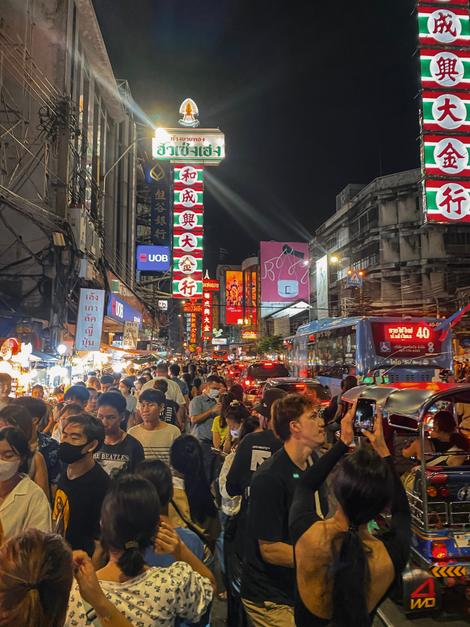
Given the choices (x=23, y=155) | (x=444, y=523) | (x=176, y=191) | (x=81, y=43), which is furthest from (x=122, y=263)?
(x=444, y=523)

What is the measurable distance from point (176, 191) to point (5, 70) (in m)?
8.73

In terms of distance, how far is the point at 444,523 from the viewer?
4.73 metres

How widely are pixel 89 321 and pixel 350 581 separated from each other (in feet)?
45.9

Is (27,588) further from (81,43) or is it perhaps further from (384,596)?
(81,43)

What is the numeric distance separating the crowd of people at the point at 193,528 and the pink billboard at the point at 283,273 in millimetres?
52546

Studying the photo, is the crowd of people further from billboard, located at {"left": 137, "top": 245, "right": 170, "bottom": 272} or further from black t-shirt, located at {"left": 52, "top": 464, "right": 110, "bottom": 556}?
billboard, located at {"left": 137, "top": 245, "right": 170, "bottom": 272}

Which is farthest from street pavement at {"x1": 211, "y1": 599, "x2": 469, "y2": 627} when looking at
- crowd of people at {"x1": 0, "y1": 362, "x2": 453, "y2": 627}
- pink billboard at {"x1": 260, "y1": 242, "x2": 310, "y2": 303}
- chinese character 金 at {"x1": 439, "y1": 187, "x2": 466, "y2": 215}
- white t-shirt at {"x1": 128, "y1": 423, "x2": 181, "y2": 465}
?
pink billboard at {"x1": 260, "y1": 242, "x2": 310, "y2": 303}

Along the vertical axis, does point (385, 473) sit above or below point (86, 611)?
above

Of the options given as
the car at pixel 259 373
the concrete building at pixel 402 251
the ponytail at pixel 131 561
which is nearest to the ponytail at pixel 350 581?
the ponytail at pixel 131 561

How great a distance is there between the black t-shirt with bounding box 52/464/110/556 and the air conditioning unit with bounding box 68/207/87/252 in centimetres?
1548

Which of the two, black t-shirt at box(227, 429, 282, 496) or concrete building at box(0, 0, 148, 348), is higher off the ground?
concrete building at box(0, 0, 148, 348)

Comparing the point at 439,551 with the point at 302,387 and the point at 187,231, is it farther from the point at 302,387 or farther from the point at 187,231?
the point at 187,231

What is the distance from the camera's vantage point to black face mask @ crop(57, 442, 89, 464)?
11.6ft

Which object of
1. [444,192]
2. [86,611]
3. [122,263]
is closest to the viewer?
[86,611]
